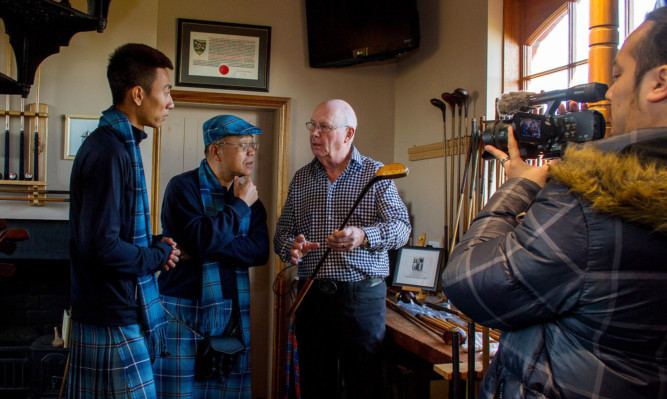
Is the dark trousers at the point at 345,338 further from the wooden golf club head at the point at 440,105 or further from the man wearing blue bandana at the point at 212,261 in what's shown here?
the wooden golf club head at the point at 440,105

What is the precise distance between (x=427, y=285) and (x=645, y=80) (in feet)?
5.71

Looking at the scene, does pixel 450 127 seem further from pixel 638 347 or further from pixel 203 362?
pixel 638 347

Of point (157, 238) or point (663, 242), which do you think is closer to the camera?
point (663, 242)

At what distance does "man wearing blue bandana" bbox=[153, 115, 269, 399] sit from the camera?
1.78m

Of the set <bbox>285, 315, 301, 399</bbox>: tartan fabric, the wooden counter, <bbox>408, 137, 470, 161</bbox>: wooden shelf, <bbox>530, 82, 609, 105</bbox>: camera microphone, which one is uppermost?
<bbox>408, 137, 470, 161</bbox>: wooden shelf

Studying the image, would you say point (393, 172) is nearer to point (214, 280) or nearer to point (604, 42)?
point (604, 42)

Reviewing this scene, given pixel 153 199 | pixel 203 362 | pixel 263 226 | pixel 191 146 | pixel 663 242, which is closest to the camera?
pixel 663 242

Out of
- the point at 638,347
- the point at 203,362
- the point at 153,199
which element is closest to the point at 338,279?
the point at 203,362

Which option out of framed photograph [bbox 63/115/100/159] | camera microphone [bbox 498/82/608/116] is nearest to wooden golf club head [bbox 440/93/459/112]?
camera microphone [bbox 498/82/608/116]

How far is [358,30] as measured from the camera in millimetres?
2803

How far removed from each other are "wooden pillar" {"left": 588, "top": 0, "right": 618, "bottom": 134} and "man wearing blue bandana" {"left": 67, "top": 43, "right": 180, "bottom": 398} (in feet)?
4.14

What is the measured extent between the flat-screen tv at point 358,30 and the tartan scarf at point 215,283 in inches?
51.8

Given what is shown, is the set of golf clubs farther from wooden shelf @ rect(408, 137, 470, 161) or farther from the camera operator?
the camera operator

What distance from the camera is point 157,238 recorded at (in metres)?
1.65
